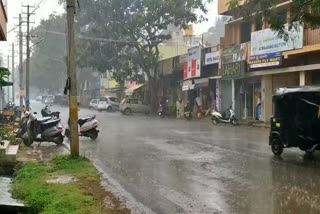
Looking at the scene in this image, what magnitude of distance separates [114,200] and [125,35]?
3611 centimetres

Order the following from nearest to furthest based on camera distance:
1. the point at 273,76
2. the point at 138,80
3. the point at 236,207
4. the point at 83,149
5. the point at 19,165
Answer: the point at 236,207, the point at 19,165, the point at 83,149, the point at 273,76, the point at 138,80

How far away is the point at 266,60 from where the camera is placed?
2686 centimetres

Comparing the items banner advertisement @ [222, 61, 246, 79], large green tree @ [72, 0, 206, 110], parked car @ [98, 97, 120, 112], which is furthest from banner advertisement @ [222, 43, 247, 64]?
parked car @ [98, 97, 120, 112]

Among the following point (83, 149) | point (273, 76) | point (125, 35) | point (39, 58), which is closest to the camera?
point (83, 149)

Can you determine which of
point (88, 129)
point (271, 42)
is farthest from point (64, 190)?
point (271, 42)

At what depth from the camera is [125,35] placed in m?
43.0

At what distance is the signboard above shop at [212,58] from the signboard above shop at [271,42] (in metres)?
6.04

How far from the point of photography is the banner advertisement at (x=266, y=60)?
2571cm

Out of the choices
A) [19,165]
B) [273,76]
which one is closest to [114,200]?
[19,165]

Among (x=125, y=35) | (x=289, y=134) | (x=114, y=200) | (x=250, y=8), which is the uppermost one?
(x=125, y=35)

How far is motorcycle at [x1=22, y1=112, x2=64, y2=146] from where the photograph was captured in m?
16.2

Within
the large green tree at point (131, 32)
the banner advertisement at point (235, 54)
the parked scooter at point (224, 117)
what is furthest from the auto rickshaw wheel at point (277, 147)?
the large green tree at point (131, 32)

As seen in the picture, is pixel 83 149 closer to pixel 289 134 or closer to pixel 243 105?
pixel 289 134

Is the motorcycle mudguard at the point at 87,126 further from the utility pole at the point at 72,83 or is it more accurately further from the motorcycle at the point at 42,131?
the utility pole at the point at 72,83
